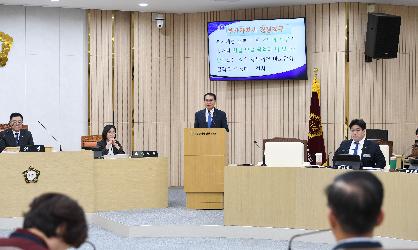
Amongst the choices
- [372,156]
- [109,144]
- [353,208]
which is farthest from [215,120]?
[353,208]

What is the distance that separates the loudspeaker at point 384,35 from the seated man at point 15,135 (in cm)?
541

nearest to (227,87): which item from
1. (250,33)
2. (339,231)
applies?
(250,33)

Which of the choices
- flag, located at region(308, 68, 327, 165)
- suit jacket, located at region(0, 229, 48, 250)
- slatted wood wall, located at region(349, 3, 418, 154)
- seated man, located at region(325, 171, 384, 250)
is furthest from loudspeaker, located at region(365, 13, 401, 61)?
suit jacket, located at region(0, 229, 48, 250)

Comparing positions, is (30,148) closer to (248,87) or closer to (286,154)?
(286,154)

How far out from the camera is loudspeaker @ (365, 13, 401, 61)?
11117mm

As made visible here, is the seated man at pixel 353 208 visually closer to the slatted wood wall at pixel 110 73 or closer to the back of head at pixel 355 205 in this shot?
the back of head at pixel 355 205

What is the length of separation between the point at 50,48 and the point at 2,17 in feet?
3.07

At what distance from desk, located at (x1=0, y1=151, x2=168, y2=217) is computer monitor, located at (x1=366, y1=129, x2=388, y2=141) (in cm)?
335

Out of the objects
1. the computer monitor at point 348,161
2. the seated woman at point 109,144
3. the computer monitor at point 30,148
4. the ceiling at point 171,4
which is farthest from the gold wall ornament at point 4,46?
the computer monitor at point 348,161

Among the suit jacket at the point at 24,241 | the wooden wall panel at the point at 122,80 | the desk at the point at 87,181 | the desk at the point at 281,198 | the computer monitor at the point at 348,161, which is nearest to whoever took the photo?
the suit jacket at the point at 24,241

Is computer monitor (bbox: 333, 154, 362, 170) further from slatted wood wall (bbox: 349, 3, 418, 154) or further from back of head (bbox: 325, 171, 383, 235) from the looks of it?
back of head (bbox: 325, 171, 383, 235)

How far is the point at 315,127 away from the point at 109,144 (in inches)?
135

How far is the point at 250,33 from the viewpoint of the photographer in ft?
39.4

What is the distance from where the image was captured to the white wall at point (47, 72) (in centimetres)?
1217
